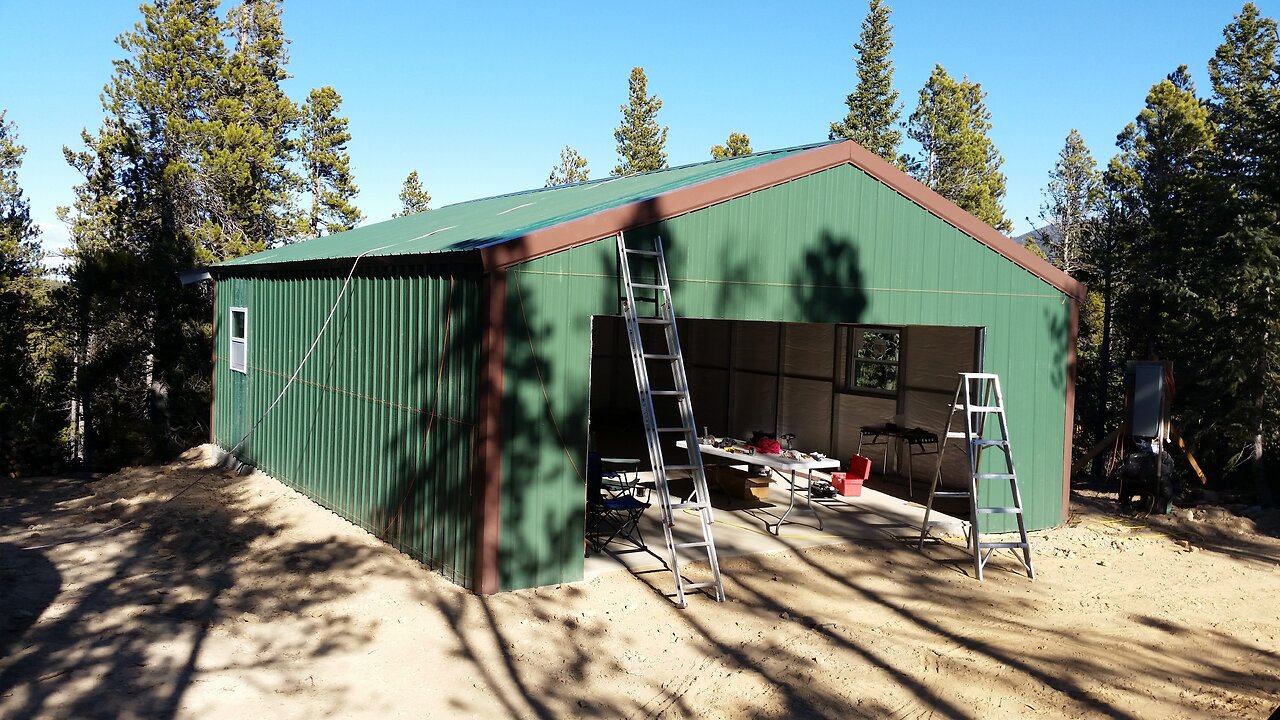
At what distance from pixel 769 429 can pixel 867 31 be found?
21.3m

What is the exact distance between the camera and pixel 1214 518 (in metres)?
12.2

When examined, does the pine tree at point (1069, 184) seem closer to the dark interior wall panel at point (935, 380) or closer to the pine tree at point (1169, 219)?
the pine tree at point (1169, 219)

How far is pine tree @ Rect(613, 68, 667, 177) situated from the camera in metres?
36.4

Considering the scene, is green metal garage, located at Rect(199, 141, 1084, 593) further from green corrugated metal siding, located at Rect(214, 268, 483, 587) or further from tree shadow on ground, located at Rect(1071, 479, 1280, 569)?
tree shadow on ground, located at Rect(1071, 479, 1280, 569)

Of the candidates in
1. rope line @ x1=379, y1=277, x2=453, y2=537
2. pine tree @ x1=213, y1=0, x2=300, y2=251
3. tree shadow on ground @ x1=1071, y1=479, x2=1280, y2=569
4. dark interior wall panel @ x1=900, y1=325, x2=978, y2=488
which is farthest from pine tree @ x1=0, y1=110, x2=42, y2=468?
tree shadow on ground @ x1=1071, y1=479, x2=1280, y2=569

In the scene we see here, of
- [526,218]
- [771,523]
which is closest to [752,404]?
[771,523]

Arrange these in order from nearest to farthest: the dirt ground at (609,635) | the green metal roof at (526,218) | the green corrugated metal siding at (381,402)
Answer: the dirt ground at (609,635) < the green corrugated metal siding at (381,402) < the green metal roof at (526,218)

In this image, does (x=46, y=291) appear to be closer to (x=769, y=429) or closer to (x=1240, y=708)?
(x=769, y=429)

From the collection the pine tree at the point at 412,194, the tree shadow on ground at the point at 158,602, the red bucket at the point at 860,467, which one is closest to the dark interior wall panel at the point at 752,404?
the red bucket at the point at 860,467

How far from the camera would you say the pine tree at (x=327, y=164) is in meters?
31.9

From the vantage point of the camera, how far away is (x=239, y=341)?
48.1 ft

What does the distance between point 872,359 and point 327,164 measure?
23695mm

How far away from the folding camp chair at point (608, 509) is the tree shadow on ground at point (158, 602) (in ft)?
7.06

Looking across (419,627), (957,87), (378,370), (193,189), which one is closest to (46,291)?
(193,189)
